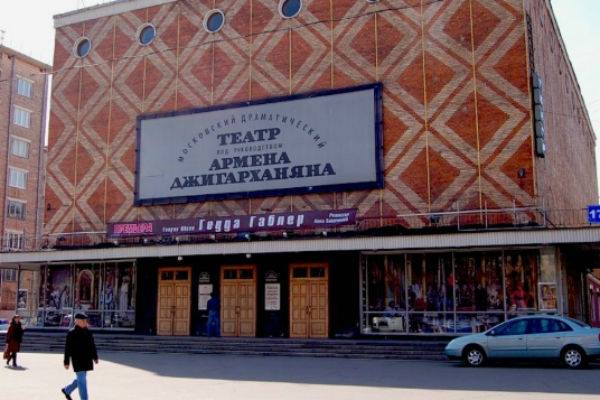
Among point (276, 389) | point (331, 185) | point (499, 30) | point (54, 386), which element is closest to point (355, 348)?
point (331, 185)

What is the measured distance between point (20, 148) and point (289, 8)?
1404 inches

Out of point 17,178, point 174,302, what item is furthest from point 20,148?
point 174,302

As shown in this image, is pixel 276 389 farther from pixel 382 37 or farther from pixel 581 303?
pixel 581 303

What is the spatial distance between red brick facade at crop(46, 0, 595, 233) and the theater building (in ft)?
0.23

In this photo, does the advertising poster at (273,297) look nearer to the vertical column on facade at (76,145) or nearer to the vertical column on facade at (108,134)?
the vertical column on facade at (108,134)

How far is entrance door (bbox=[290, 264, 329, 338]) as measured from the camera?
24578mm

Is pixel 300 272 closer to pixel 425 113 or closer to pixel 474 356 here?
pixel 425 113

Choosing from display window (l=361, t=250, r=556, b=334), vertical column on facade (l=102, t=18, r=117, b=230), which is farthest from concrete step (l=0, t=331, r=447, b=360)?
vertical column on facade (l=102, t=18, r=117, b=230)

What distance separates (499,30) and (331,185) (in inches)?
306

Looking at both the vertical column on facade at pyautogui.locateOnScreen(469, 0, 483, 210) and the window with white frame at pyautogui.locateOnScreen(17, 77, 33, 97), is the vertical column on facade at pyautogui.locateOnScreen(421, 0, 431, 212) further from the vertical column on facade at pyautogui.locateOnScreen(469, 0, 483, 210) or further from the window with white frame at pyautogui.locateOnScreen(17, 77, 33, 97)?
the window with white frame at pyautogui.locateOnScreen(17, 77, 33, 97)

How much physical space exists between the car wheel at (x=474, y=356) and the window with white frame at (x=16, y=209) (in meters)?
45.0

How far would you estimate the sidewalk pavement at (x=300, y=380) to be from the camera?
39.2 feet

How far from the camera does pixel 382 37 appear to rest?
2519 cm

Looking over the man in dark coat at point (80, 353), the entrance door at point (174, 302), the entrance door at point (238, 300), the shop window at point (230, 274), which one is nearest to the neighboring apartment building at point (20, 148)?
the entrance door at point (174, 302)
